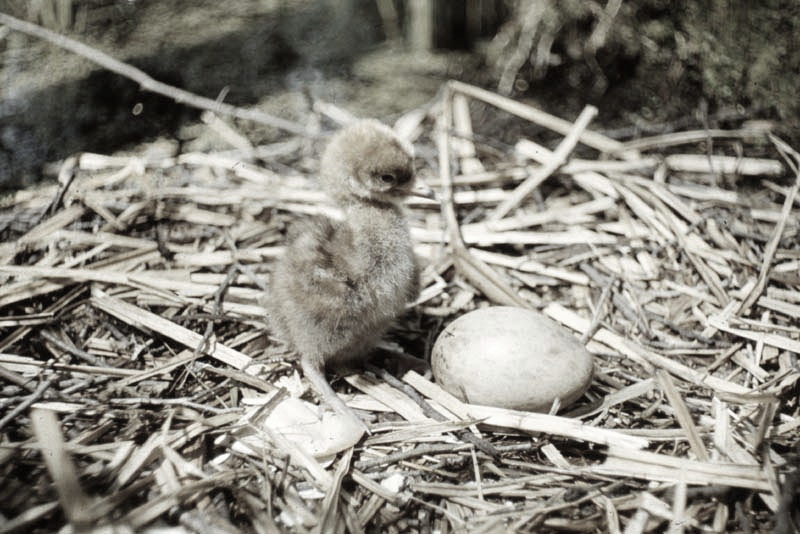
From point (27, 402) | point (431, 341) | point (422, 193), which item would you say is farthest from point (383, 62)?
point (27, 402)

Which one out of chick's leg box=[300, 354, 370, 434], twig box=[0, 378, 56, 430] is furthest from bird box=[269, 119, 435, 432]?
twig box=[0, 378, 56, 430]

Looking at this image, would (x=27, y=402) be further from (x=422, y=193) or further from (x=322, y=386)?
(x=422, y=193)

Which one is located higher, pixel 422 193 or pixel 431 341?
pixel 422 193

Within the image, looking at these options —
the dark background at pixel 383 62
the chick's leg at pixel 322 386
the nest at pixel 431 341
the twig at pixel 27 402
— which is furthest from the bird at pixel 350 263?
the dark background at pixel 383 62

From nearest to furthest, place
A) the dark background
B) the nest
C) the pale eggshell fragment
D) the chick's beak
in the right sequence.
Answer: the nest, the pale eggshell fragment, the chick's beak, the dark background

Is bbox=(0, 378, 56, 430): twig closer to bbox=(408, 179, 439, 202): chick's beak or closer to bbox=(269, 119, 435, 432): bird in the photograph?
bbox=(269, 119, 435, 432): bird

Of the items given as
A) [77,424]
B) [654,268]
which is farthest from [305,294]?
[654,268]
